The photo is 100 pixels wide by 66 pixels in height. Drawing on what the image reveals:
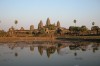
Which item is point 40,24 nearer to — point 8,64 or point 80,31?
point 80,31

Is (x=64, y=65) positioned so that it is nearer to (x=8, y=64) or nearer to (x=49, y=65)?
(x=49, y=65)

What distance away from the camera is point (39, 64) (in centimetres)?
2205

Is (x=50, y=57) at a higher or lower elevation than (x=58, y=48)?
lower

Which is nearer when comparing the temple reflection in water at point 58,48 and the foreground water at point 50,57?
the foreground water at point 50,57

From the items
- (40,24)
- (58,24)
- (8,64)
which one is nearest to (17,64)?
(8,64)

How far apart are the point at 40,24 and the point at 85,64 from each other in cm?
12671

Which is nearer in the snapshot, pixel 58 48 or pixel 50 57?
pixel 50 57

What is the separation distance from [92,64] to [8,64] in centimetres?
927

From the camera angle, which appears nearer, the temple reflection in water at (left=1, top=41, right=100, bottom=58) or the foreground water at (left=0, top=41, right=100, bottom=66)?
the foreground water at (left=0, top=41, right=100, bottom=66)

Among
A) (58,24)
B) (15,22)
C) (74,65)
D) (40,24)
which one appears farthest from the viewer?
(58,24)

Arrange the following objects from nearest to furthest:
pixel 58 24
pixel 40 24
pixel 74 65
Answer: pixel 74 65 < pixel 40 24 < pixel 58 24

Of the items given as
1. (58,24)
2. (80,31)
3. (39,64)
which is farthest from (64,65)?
(58,24)

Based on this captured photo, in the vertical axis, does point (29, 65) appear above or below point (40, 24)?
below

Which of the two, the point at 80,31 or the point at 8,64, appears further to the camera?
the point at 80,31
